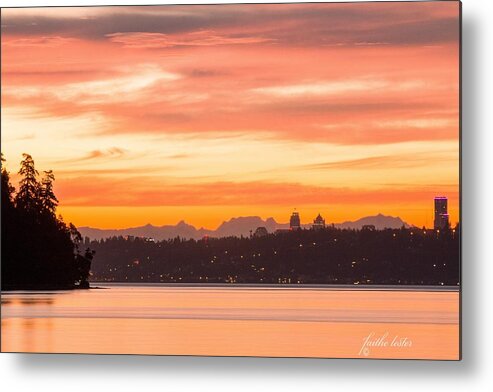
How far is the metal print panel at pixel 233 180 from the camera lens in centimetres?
495

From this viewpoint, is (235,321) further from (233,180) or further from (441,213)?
(441,213)

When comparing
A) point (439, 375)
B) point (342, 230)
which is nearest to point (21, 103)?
point (342, 230)

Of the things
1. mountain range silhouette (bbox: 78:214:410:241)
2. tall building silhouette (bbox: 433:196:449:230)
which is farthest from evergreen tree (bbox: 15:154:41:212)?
tall building silhouette (bbox: 433:196:449:230)

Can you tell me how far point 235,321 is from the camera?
16.5 feet

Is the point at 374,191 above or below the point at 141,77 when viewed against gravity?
below

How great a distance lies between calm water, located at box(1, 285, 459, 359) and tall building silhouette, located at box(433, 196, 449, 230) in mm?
301

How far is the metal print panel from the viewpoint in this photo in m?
4.95

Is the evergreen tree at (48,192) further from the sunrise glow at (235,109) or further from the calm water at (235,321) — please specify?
the calm water at (235,321)

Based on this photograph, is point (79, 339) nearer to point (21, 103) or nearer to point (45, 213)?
point (45, 213)

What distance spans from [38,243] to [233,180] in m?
0.98

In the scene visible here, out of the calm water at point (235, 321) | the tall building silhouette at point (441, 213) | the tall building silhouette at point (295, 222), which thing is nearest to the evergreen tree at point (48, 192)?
the calm water at point (235, 321)

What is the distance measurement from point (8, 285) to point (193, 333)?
0.91m

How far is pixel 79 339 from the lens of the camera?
5.11 metres

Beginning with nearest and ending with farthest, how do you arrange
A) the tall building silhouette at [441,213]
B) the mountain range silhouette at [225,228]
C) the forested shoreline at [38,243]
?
the tall building silhouette at [441,213], the mountain range silhouette at [225,228], the forested shoreline at [38,243]
